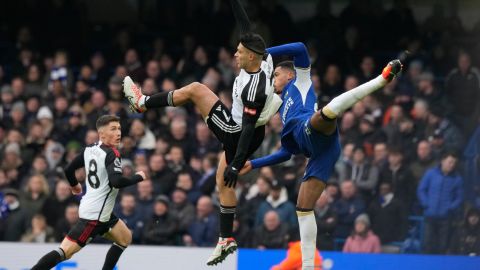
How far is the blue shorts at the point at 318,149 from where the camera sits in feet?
38.4

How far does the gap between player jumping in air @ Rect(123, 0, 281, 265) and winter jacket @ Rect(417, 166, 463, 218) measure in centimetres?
437

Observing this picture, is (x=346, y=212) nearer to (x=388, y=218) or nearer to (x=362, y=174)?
(x=388, y=218)

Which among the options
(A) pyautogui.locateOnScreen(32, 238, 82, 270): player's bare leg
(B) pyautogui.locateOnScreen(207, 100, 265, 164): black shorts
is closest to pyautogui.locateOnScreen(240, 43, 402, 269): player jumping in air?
(B) pyautogui.locateOnScreen(207, 100, 265, 164): black shorts

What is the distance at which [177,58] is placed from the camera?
19.9 m

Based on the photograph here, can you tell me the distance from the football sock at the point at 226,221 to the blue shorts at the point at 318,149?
81 centimetres

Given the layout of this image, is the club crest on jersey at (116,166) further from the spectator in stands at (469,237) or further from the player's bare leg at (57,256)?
the spectator in stands at (469,237)

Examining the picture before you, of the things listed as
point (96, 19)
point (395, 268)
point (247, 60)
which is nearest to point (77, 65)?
point (96, 19)

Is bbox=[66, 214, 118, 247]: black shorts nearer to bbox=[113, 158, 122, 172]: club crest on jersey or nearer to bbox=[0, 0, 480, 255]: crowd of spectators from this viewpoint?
bbox=[113, 158, 122, 172]: club crest on jersey

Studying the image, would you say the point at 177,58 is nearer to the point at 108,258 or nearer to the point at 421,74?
the point at 421,74

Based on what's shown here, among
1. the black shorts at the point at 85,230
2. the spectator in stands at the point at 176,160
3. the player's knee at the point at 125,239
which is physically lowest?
the player's knee at the point at 125,239

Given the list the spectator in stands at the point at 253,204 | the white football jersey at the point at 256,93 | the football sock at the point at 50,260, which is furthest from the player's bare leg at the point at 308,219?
the spectator in stands at the point at 253,204

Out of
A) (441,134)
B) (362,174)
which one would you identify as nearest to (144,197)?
(362,174)

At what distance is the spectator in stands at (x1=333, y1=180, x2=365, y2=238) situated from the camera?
15.6 metres

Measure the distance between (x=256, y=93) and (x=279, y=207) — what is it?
4.45 m
